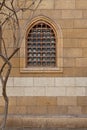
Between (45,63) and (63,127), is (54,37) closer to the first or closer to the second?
(45,63)

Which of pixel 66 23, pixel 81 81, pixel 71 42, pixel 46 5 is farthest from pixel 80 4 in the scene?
pixel 81 81

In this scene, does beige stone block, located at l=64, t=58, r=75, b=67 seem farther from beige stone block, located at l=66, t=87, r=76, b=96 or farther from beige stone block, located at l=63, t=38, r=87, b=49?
beige stone block, located at l=66, t=87, r=76, b=96

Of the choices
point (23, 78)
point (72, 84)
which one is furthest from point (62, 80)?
point (23, 78)

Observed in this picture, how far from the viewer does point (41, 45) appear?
11508mm

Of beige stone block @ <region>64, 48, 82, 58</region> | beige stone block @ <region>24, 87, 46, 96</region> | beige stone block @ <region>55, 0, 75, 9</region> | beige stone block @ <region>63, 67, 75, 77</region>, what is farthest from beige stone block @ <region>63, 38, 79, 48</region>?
beige stone block @ <region>24, 87, 46, 96</region>

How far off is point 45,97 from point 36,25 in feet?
6.54

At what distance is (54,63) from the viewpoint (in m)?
11.5

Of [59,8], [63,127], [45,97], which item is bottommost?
[63,127]

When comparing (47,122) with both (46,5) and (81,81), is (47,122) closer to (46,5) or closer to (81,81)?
(81,81)

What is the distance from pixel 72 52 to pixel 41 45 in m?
0.88

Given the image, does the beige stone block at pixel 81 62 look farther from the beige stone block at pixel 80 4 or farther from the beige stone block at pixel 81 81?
the beige stone block at pixel 80 4

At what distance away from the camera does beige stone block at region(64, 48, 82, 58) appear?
37.1ft

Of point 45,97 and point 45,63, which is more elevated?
point 45,63

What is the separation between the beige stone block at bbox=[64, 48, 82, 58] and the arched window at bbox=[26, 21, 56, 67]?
364 mm
